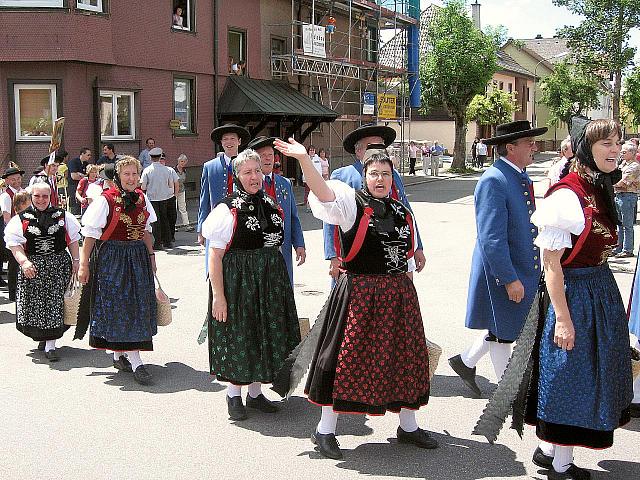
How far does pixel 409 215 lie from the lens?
5121 millimetres

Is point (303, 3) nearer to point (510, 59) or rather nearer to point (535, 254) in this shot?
point (535, 254)

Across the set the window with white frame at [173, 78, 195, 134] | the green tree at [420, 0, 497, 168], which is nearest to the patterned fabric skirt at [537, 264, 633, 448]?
the window with white frame at [173, 78, 195, 134]

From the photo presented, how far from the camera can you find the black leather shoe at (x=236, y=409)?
18.8 ft

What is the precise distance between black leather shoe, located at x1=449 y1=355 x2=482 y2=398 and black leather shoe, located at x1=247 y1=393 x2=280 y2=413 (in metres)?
1.44

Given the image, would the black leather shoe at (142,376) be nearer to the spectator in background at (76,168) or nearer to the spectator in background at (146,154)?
the spectator in background at (76,168)

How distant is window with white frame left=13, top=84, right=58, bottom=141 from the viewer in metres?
18.7

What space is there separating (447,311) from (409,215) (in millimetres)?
4215

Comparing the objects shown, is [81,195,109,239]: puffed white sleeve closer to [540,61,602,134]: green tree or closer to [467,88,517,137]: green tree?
[467,88,517,137]: green tree

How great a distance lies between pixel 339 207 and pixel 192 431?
1.94 meters

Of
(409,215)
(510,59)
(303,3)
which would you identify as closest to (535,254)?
(409,215)

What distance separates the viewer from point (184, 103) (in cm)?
2308

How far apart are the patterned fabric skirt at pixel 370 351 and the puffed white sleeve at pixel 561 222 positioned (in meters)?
1.06

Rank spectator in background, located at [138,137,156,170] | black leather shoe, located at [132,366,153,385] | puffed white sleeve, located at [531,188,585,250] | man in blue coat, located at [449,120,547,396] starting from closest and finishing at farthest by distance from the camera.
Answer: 1. puffed white sleeve, located at [531,188,585,250]
2. man in blue coat, located at [449,120,547,396]
3. black leather shoe, located at [132,366,153,385]
4. spectator in background, located at [138,137,156,170]

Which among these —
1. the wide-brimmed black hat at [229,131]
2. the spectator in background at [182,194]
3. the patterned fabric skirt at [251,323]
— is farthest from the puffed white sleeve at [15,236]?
the spectator in background at [182,194]
